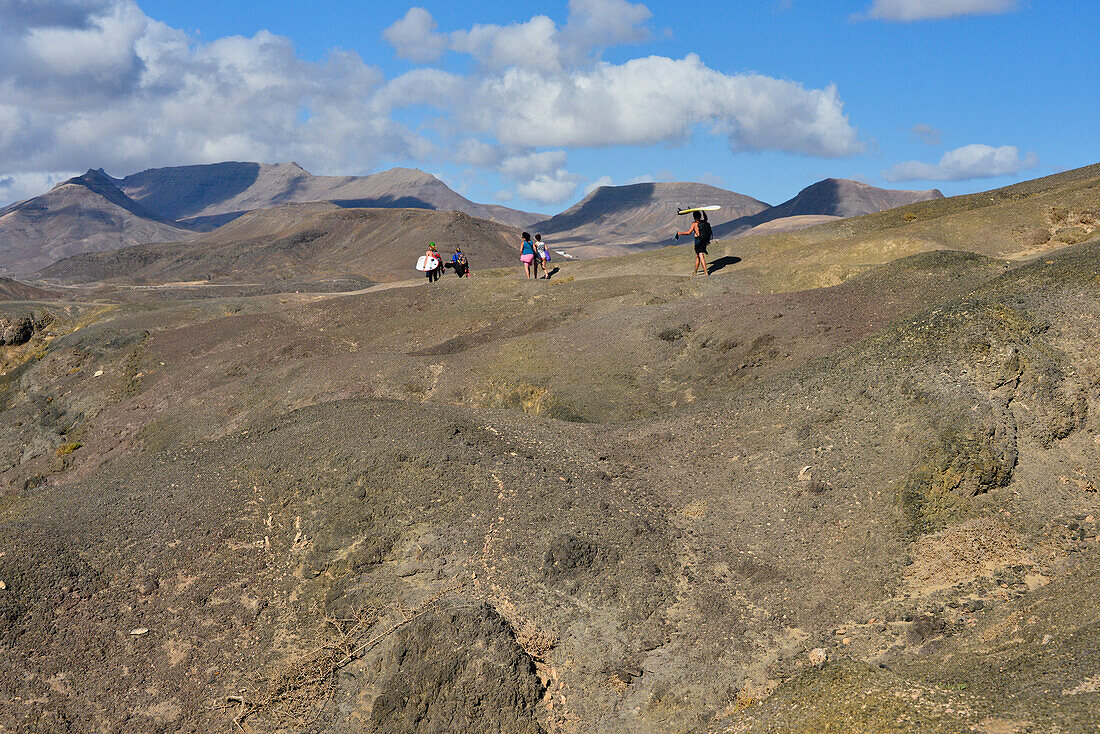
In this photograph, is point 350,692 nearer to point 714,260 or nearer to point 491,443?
point 491,443

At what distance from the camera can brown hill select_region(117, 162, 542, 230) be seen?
162750 millimetres

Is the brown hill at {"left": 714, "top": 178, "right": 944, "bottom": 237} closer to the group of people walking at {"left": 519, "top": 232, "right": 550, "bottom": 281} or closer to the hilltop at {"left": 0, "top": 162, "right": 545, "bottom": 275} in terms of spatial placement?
the hilltop at {"left": 0, "top": 162, "right": 545, "bottom": 275}

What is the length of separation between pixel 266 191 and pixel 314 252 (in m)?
131

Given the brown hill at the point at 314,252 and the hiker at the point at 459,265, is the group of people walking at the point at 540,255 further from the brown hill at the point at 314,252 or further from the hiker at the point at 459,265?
the brown hill at the point at 314,252

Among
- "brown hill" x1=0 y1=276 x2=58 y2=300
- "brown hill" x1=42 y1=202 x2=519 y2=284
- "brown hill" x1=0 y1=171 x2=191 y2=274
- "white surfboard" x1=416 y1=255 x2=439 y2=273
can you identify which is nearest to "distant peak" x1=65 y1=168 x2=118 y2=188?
"brown hill" x1=0 y1=171 x2=191 y2=274

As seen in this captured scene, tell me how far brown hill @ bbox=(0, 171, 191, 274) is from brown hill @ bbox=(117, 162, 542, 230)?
24.6 metres

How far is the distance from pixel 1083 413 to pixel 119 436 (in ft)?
66.9

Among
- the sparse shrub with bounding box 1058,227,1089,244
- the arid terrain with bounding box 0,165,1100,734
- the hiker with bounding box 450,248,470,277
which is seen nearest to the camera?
the arid terrain with bounding box 0,165,1100,734

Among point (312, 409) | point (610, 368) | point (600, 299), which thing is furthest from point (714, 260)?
point (312, 409)

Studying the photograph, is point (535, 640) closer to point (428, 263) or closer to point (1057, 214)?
point (1057, 214)

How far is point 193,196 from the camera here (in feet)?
619

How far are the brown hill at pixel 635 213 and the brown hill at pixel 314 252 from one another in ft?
160

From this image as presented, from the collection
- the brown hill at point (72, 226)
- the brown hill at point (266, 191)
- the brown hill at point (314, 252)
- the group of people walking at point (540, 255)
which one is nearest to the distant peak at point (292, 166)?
the brown hill at point (266, 191)

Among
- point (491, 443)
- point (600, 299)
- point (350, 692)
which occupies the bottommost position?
point (350, 692)
